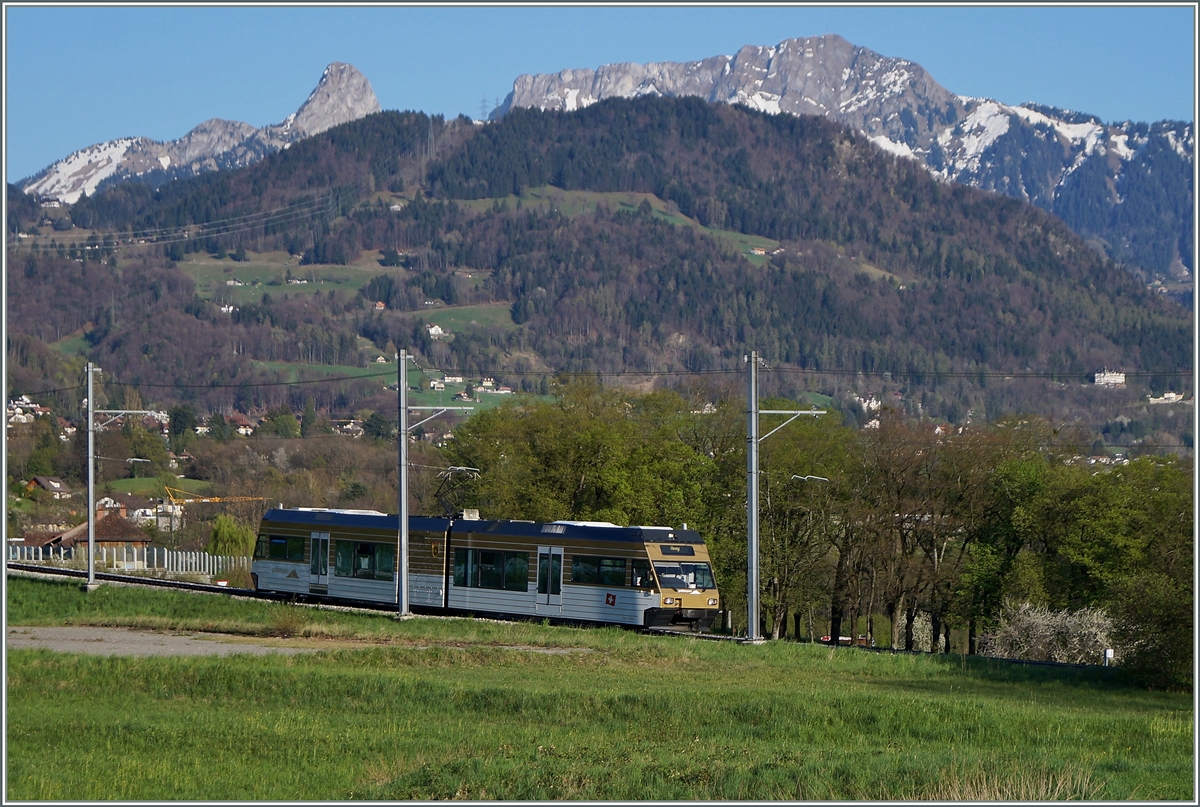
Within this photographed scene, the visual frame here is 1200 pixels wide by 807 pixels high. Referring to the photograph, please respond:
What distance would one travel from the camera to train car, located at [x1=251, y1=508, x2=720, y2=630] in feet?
123

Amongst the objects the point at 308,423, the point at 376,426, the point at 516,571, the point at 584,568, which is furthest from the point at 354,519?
the point at 308,423

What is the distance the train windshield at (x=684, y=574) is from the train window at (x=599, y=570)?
113cm

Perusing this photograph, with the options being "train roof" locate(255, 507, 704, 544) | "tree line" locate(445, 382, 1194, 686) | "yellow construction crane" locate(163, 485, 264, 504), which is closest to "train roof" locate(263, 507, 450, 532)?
"train roof" locate(255, 507, 704, 544)

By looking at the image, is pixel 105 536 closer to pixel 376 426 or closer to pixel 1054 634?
pixel 376 426

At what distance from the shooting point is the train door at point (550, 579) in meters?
39.1

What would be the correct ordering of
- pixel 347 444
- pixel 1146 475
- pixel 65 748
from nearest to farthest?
pixel 65 748, pixel 1146 475, pixel 347 444

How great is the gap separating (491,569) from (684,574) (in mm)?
6361

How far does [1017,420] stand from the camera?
67500 mm

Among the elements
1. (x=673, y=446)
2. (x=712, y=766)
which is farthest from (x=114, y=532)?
(x=712, y=766)

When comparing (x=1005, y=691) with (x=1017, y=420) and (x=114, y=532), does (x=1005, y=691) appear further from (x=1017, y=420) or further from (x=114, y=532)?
(x=114, y=532)

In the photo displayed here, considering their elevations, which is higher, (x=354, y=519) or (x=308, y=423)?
(x=308, y=423)

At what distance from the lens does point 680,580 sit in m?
37.8

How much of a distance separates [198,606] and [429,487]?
130 feet

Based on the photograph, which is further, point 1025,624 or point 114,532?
point 114,532
